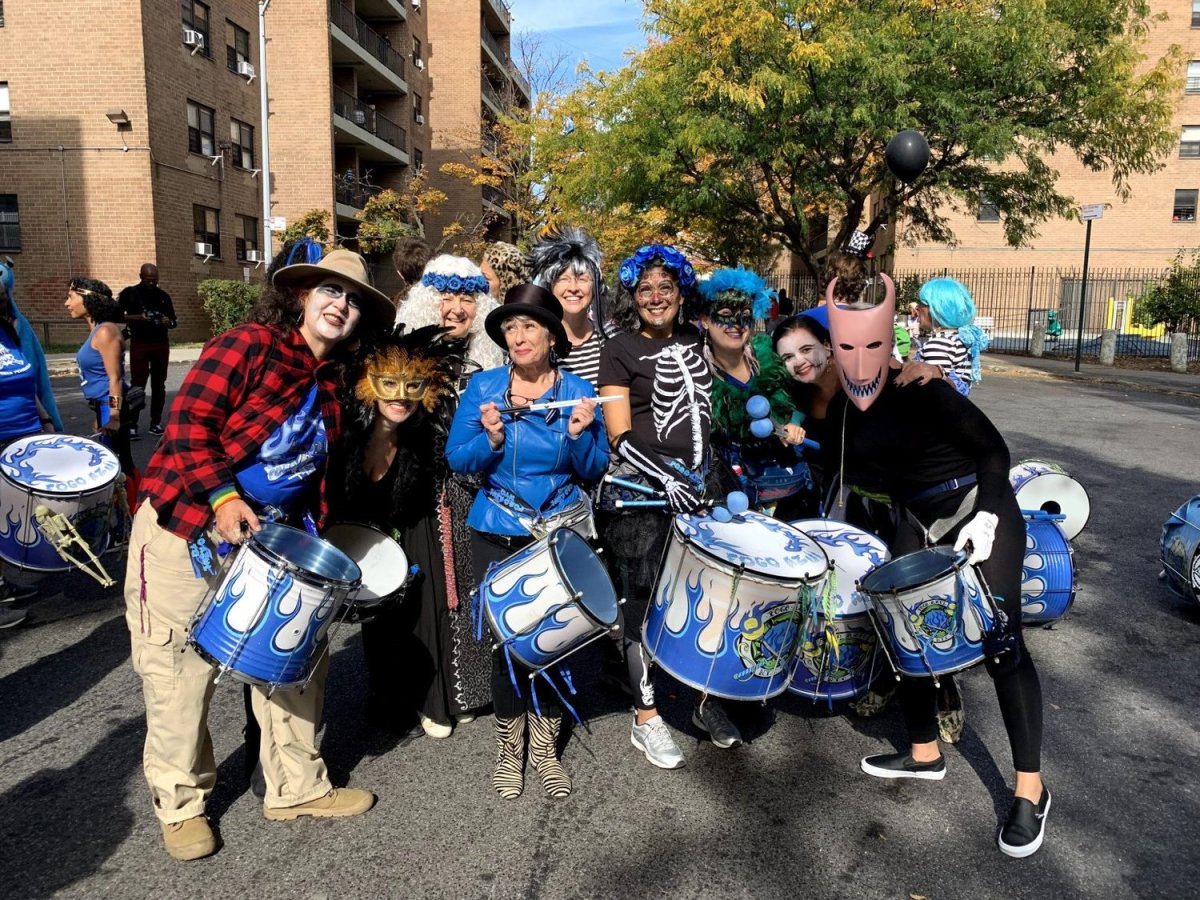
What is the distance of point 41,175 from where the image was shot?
74.2ft

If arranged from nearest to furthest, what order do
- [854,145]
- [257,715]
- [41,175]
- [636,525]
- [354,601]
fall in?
[354,601], [257,715], [636,525], [854,145], [41,175]

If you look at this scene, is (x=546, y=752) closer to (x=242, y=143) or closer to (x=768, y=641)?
(x=768, y=641)

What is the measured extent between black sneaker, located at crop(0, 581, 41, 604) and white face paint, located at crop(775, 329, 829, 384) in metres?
4.57

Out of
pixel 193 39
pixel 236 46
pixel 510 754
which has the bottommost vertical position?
pixel 510 754

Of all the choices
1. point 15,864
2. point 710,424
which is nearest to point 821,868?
point 710,424

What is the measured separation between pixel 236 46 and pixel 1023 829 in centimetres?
2956

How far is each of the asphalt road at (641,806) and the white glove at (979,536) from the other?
989 millimetres

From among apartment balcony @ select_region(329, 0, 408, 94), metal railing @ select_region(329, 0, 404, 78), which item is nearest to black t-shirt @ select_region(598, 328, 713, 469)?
apartment balcony @ select_region(329, 0, 408, 94)

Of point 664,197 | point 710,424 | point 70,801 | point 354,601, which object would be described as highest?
point 664,197

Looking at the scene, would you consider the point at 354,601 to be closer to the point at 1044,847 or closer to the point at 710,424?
the point at 710,424

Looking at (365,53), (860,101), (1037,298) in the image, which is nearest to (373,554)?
(860,101)

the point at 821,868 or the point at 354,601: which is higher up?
the point at 354,601

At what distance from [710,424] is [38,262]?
24868 millimetres

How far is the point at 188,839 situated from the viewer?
2820mm
